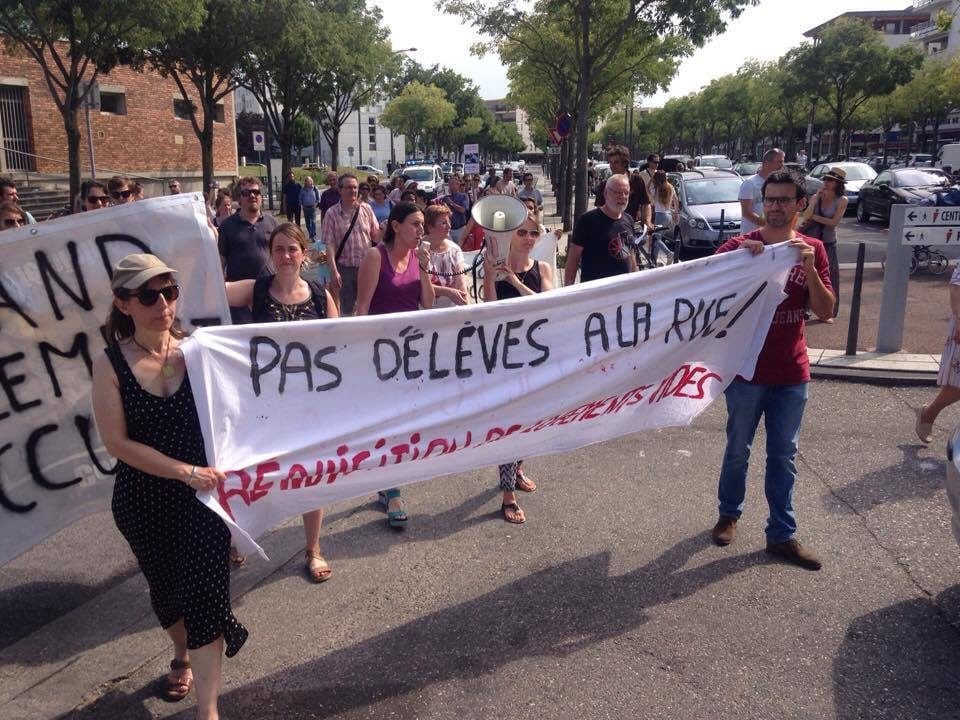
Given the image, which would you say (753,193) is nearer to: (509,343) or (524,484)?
(524,484)

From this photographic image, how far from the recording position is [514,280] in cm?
477

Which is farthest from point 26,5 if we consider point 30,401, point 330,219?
point 30,401

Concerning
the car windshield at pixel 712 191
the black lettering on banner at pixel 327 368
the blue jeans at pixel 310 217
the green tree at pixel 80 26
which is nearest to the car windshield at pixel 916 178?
the car windshield at pixel 712 191

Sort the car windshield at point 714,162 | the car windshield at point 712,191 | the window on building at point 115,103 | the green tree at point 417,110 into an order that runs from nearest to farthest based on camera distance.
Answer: the car windshield at point 712,191 → the window on building at point 115,103 → the car windshield at point 714,162 → the green tree at point 417,110

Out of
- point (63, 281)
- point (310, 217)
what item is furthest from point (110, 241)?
point (310, 217)

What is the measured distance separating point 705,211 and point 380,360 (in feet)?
42.7

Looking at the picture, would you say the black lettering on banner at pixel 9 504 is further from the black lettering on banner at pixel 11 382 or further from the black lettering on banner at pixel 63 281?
the black lettering on banner at pixel 63 281

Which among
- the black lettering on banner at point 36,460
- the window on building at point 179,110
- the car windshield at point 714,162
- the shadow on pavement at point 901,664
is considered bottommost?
the shadow on pavement at point 901,664

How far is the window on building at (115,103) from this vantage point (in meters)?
31.3

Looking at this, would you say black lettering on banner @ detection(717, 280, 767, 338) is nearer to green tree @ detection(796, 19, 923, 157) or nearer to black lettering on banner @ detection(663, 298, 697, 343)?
black lettering on banner @ detection(663, 298, 697, 343)

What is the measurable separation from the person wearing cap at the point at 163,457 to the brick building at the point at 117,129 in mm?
24712

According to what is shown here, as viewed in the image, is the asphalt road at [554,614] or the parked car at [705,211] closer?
the asphalt road at [554,614]

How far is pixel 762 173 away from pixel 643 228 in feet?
6.20

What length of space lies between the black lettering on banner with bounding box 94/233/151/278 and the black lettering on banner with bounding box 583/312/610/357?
2.14 metres
